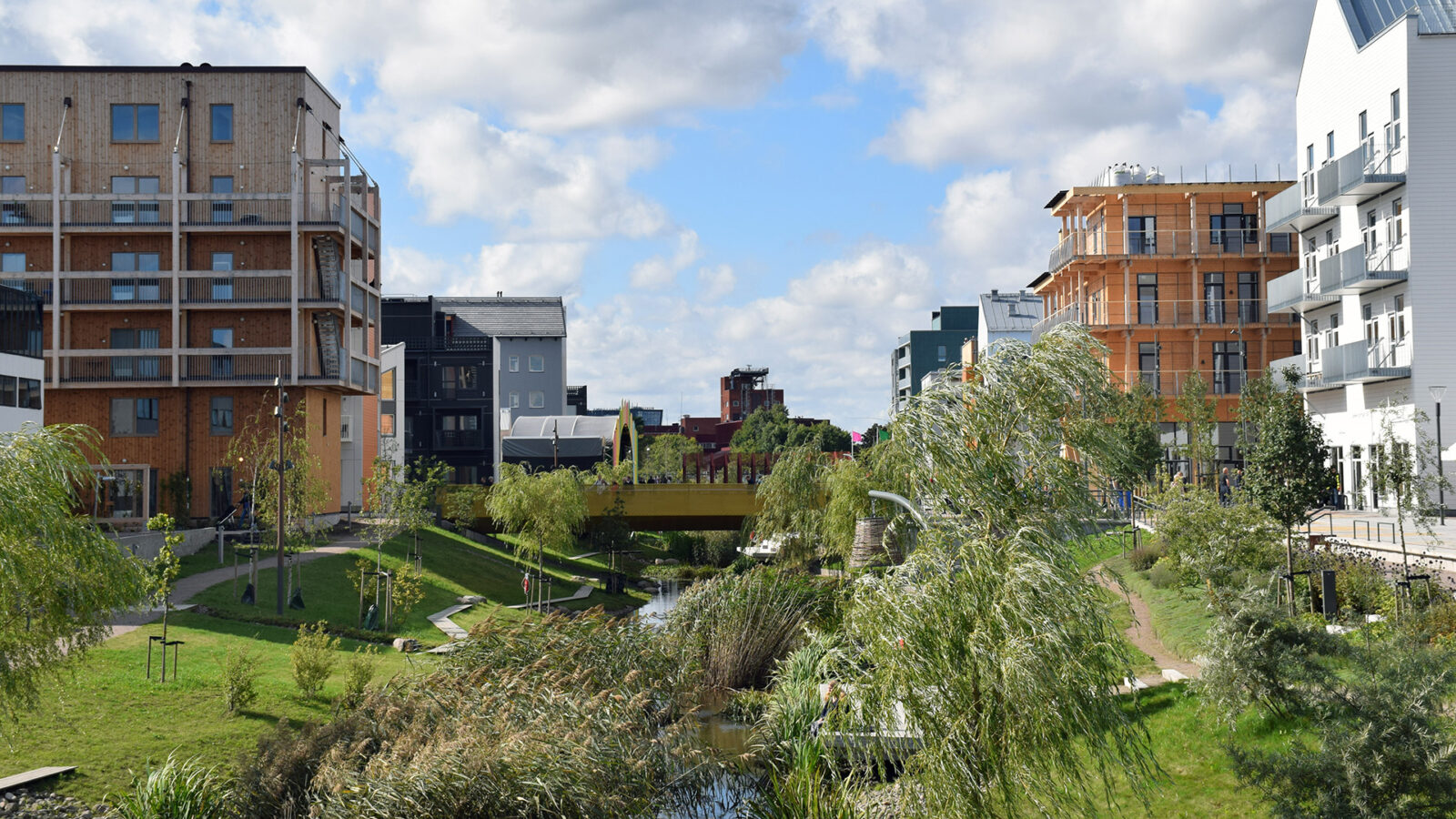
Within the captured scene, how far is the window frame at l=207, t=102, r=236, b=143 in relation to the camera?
5234 cm

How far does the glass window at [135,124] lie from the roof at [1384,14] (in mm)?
49348

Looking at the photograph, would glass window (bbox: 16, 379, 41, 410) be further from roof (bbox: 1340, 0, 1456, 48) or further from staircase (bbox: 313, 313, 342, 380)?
roof (bbox: 1340, 0, 1456, 48)

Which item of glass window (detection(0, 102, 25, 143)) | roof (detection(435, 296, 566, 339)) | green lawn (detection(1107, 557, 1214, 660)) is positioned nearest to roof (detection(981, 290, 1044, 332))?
roof (detection(435, 296, 566, 339))

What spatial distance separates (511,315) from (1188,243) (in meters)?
56.0

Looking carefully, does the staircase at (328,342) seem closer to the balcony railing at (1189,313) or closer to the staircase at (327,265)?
the staircase at (327,265)

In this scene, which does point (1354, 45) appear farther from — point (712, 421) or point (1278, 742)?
point (712, 421)

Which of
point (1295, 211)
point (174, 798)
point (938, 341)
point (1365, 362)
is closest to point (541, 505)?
point (174, 798)

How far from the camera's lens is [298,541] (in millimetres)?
35125

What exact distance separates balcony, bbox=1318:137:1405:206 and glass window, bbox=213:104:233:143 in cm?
4526

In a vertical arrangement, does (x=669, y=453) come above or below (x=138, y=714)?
above

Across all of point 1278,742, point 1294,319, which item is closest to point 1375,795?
point 1278,742

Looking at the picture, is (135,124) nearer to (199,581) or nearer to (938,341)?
(199,581)

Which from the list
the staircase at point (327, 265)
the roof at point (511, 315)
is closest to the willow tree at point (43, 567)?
the staircase at point (327, 265)

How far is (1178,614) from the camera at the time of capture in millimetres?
26703
